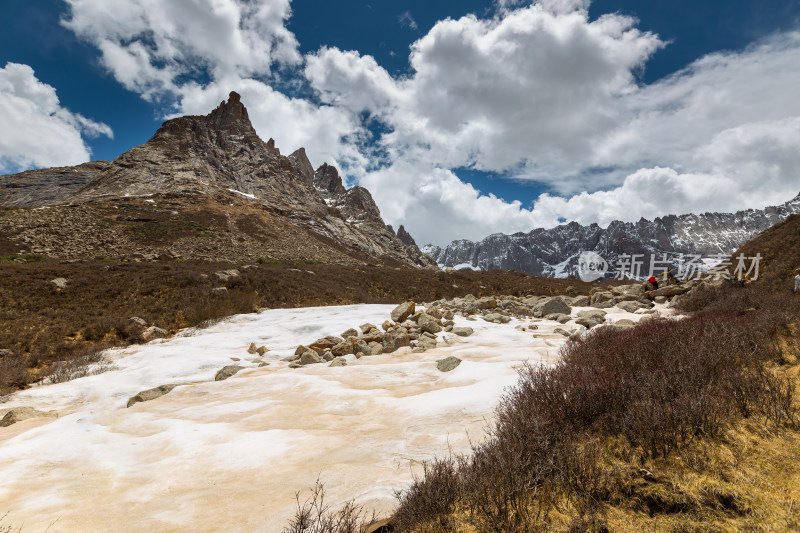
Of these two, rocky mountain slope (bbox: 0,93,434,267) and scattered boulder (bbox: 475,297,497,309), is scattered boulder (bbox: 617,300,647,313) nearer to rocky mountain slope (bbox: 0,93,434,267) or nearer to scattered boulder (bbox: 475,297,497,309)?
scattered boulder (bbox: 475,297,497,309)

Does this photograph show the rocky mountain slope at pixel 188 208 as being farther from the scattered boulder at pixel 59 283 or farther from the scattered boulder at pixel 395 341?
the scattered boulder at pixel 395 341

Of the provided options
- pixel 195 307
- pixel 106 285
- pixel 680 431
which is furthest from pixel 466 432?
pixel 106 285

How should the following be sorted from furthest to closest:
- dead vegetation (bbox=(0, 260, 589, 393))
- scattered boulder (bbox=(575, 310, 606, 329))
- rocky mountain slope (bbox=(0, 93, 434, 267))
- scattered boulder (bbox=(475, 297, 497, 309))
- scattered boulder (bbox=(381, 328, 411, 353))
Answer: rocky mountain slope (bbox=(0, 93, 434, 267)), scattered boulder (bbox=(475, 297, 497, 309)), scattered boulder (bbox=(575, 310, 606, 329)), dead vegetation (bbox=(0, 260, 589, 393)), scattered boulder (bbox=(381, 328, 411, 353))

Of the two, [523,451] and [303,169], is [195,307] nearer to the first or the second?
[523,451]

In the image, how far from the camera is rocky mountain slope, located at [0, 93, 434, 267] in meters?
32.7

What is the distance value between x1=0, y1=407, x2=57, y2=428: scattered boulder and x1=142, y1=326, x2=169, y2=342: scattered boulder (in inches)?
227

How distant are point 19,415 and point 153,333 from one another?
6.26 meters

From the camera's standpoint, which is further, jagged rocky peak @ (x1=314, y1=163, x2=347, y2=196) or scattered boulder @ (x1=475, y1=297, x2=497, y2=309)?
jagged rocky peak @ (x1=314, y1=163, x2=347, y2=196)

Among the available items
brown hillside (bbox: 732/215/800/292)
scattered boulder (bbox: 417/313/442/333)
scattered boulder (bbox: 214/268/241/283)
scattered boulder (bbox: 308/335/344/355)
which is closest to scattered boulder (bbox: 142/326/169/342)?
scattered boulder (bbox: 308/335/344/355)

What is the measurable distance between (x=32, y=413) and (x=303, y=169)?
14251 centimetres

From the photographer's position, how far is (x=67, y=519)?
2.51 m

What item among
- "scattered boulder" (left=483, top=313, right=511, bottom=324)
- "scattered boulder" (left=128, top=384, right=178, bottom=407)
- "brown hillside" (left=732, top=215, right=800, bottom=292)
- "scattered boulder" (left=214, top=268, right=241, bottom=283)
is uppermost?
"brown hillside" (left=732, top=215, right=800, bottom=292)

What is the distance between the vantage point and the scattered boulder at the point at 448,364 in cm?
653

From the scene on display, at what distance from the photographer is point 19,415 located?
489 cm
